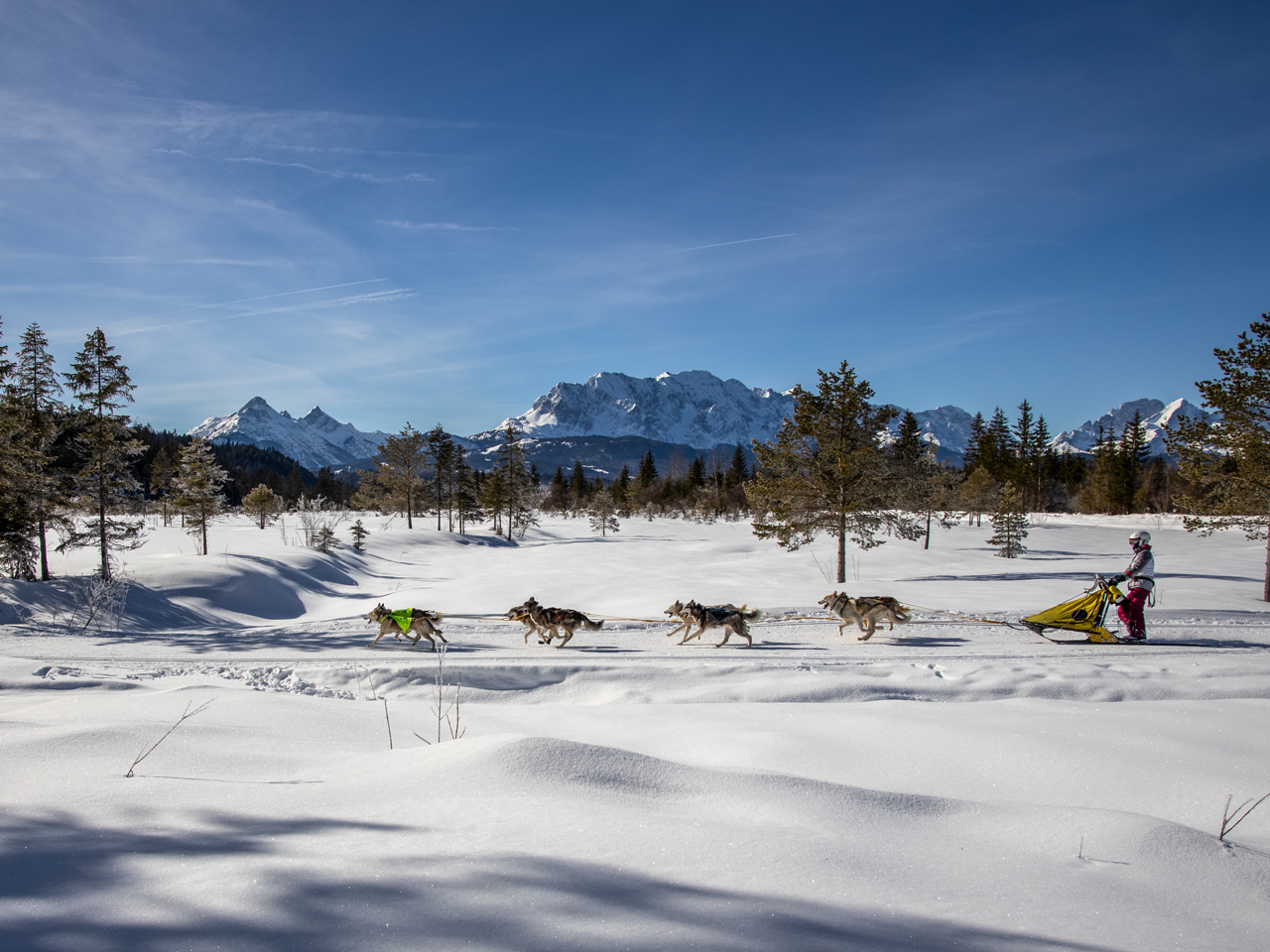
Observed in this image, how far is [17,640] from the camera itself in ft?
32.7

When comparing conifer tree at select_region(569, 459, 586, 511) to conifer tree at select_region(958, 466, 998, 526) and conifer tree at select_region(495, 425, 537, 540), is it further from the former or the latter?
conifer tree at select_region(958, 466, 998, 526)

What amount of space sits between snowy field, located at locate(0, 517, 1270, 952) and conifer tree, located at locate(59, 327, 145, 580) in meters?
7.74

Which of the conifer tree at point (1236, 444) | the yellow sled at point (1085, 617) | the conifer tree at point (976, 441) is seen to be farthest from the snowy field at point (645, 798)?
the conifer tree at point (976, 441)

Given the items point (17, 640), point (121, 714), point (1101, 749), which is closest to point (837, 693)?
point (1101, 749)

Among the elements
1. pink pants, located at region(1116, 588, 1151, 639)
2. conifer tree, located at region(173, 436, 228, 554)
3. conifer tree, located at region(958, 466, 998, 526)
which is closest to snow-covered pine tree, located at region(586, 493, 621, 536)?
conifer tree, located at region(173, 436, 228, 554)

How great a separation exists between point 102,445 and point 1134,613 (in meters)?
22.4

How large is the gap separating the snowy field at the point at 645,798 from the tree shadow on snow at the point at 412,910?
0.04 feet

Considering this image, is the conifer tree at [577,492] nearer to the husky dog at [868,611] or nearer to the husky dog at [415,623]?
the husky dog at [415,623]

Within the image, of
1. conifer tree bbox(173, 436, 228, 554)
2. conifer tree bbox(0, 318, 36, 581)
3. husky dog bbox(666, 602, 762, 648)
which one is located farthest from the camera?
conifer tree bbox(173, 436, 228, 554)

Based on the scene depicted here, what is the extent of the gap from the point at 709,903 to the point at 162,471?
230 feet

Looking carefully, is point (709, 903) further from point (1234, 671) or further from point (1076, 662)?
point (1234, 671)

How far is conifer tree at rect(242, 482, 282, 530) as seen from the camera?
40.3 meters

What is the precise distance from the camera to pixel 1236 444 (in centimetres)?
1577

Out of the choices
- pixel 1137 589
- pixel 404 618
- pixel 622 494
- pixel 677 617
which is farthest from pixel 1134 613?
pixel 622 494
